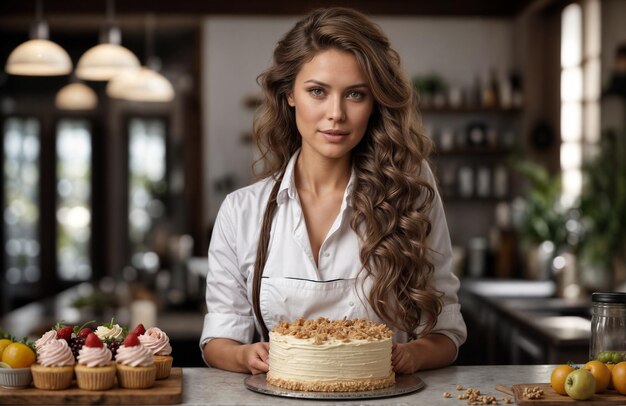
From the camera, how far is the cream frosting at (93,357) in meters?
1.96

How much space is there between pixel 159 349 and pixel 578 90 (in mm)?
5921

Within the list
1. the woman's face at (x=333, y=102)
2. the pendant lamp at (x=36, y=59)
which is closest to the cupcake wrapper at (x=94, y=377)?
the woman's face at (x=333, y=102)

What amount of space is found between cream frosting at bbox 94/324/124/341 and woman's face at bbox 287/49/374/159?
650 millimetres

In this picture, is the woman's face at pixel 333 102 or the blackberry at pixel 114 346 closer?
the blackberry at pixel 114 346

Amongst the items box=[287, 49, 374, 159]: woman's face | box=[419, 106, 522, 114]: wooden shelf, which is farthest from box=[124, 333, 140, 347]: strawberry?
box=[419, 106, 522, 114]: wooden shelf

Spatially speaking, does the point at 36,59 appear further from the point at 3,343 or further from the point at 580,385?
the point at 580,385

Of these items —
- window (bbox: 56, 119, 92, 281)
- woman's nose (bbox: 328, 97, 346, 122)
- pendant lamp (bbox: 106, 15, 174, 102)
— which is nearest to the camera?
woman's nose (bbox: 328, 97, 346, 122)

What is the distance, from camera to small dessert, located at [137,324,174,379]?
2105 millimetres

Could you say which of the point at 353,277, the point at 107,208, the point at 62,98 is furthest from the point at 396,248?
the point at 107,208

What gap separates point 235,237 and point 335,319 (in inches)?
13.2

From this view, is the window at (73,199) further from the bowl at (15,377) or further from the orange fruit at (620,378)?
the orange fruit at (620,378)

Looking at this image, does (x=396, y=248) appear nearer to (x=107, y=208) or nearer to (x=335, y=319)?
(x=335, y=319)

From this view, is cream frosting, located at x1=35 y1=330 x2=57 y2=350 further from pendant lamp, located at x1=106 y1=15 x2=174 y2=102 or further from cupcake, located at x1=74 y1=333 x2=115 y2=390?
pendant lamp, located at x1=106 y1=15 x2=174 y2=102

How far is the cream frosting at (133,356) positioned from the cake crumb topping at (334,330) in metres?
0.30
